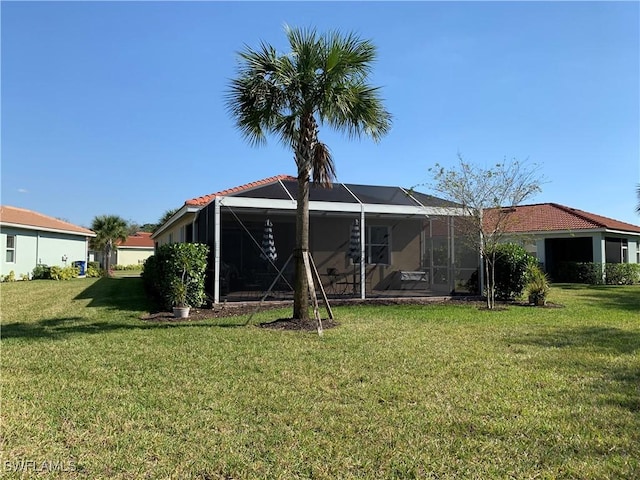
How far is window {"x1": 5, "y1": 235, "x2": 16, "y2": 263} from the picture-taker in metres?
23.0

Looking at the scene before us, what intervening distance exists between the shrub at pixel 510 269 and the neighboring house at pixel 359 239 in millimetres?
824

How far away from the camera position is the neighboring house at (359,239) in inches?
543

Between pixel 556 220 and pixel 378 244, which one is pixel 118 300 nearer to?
pixel 378 244

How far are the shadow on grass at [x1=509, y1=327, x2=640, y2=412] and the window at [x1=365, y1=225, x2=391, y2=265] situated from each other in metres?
8.04

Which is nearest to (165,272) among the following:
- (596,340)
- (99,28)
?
(99,28)

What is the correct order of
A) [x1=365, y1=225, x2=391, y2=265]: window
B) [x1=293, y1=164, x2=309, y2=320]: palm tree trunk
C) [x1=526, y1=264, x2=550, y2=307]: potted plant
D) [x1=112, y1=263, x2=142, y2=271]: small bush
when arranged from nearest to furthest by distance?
[x1=293, y1=164, x2=309, y2=320]: palm tree trunk → [x1=526, y1=264, x2=550, y2=307]: potted plant → [x1=365, y1=225, x2=391, y2=265]: window → [x1=112, y1=263, x2=142, y2=271]: small bush

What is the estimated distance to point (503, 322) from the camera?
9648 millimetres

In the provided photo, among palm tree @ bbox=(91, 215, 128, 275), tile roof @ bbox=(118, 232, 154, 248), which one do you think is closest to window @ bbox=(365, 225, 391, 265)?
palm tree @ bbox=(91, 215, 128, 275)

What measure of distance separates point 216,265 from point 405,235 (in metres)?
7.81

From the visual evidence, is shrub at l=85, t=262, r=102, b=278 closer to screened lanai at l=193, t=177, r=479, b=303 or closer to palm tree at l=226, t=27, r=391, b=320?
screened lanai at l=193, t=177, r=479, b=303

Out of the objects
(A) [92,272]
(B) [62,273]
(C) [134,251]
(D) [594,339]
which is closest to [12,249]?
(B) [62,273]

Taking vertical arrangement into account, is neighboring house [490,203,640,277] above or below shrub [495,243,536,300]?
above

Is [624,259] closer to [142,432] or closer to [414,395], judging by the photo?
[414,395]

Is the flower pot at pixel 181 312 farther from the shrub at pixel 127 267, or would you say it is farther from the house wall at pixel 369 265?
the shrub at pixel 127 267
